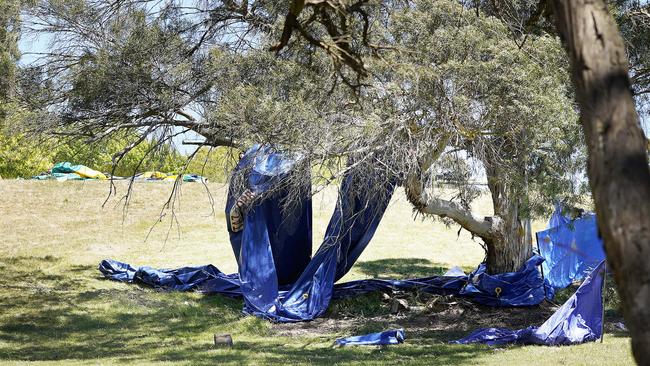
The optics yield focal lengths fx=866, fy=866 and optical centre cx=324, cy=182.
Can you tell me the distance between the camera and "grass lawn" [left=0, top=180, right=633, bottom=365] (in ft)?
32.9

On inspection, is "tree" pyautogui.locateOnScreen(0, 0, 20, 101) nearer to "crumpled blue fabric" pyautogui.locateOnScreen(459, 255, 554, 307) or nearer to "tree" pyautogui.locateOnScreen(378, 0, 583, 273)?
"tree" pyautogui.locateOnScreen(378, 0, 583, 273)

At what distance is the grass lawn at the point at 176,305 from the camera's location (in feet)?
32.9

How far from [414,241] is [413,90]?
10091mm

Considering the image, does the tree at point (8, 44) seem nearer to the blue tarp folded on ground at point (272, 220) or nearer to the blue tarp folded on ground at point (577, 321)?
the blue tarp folded on ground at point (272, 220)

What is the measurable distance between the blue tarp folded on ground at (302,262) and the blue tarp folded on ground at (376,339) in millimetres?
2021

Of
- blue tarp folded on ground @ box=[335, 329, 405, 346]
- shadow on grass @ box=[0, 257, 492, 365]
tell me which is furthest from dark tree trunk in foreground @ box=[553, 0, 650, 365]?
blue tarp folded on ground @ box=[335, 329, 405, 346]

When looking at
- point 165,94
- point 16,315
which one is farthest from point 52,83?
point 16,315

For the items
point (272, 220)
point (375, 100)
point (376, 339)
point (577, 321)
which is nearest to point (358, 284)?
point (272, 220)

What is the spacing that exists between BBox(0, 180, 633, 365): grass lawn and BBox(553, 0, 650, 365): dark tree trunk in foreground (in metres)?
6.26

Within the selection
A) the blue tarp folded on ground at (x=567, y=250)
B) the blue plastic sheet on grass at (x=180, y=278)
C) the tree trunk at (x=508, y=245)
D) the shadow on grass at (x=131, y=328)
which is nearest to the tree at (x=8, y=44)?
the shadow on grass at (x=131, y=328)

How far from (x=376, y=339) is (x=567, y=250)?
5.13 metres

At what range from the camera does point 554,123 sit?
33.1 ft

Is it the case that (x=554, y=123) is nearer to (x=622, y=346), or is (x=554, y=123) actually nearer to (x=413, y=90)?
(x=413, y=90)

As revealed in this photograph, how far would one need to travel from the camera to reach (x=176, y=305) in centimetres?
1370
